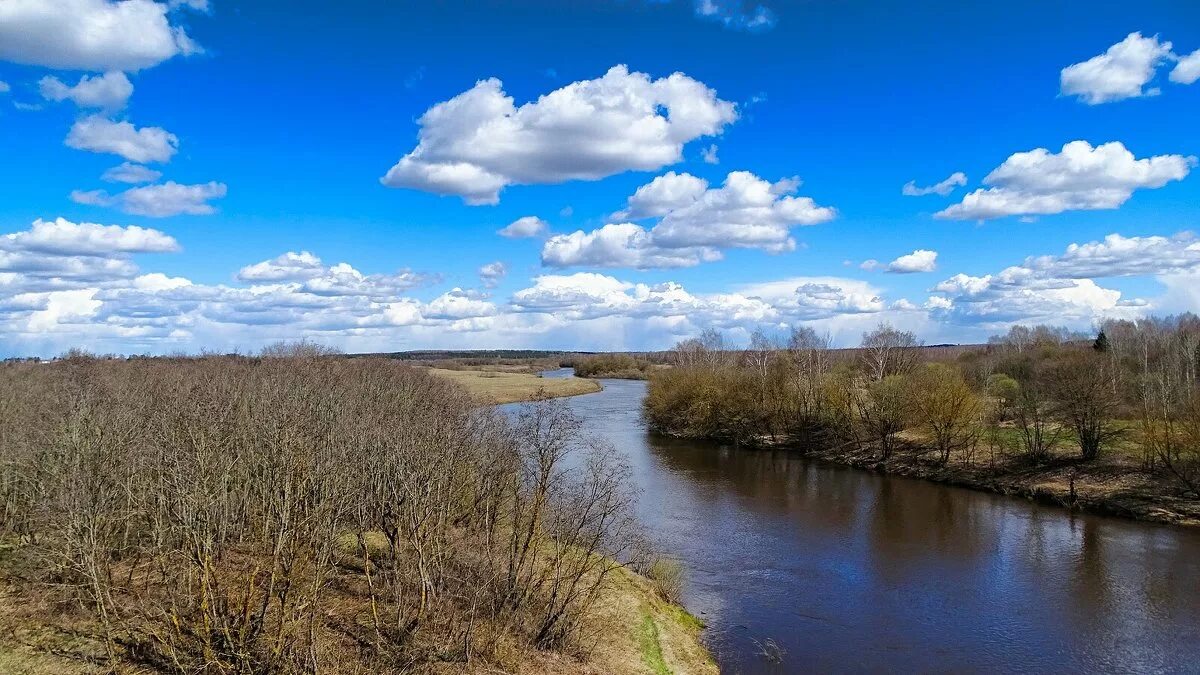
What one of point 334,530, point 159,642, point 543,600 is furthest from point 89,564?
point 543,600

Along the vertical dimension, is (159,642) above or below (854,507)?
above

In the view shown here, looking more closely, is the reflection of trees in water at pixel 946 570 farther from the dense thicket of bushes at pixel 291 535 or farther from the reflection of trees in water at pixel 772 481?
the dense thicket of bushes at pixel 291 535

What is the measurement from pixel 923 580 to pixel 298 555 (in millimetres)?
23390

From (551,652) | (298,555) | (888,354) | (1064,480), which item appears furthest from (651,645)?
(888,354)

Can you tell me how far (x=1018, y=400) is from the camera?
48.5 meters

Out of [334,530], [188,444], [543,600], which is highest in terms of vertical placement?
[188,444]

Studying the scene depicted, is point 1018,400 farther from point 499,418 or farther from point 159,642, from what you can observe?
point 159,642

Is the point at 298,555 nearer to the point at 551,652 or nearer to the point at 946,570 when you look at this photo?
the point at 551,652

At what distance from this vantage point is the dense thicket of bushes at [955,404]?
43.4 meters

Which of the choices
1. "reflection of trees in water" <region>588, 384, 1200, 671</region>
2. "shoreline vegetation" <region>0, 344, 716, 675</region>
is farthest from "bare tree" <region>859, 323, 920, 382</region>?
"shoreline vegetation" <region>0, 344, 716, 675</region>

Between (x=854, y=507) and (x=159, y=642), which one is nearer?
(x=159, y=642)

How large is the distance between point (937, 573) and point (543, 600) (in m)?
17.5

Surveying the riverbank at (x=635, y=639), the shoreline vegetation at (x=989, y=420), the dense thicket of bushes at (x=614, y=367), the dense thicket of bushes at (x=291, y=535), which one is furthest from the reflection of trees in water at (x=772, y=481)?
the dense thicket of bushes at (x=614, y=367)

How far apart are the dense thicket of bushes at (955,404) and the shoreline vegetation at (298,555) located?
32584 mm
